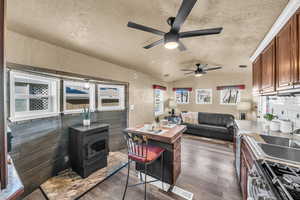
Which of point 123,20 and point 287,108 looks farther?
point 287,108

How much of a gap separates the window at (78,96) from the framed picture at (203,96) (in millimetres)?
4666

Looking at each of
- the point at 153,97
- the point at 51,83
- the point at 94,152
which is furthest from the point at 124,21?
the point at 153,97

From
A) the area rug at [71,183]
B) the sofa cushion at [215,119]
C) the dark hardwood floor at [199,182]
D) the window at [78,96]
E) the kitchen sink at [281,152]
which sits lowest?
the dark hardwood floor at [199,182]

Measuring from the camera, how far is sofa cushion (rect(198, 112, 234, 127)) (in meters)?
4.80

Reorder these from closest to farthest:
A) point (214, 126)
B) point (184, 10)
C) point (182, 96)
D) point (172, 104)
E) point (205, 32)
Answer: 1. point (184, 10)
2. point (205, 32)
3. point (214, 126)
4. point (172, 104)
5. point (182, 96)

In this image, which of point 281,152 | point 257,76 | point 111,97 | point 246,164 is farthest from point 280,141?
point 111,97

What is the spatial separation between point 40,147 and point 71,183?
31.6 inches

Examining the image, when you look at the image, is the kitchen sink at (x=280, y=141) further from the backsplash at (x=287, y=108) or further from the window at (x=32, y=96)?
the window at (x=32, y=96)

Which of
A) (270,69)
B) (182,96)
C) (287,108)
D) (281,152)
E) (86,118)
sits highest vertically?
(270,69)

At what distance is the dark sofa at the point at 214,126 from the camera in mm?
4254

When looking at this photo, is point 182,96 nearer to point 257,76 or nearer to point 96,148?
point 257,76

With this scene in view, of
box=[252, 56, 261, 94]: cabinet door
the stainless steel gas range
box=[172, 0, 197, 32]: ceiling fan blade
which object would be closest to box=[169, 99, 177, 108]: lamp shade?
box=[252, 56, 261, 94]: cabinet door

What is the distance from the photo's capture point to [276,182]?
32.0 inches

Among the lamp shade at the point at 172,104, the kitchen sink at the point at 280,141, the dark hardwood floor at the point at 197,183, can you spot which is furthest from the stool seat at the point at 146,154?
the lamp shade at the point at 172,104
